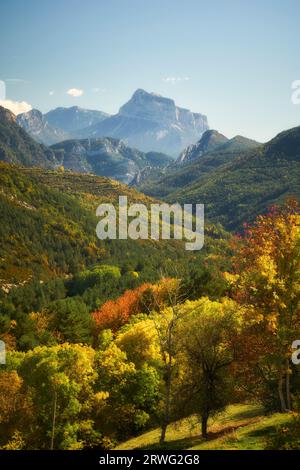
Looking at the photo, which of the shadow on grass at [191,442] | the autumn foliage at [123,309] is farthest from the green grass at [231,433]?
the autumn foliage at [123,309]

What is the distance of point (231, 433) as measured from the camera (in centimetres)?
3188

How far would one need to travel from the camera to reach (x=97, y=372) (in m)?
51.1

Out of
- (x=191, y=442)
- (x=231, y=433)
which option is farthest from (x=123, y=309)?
(x=231, y=433)

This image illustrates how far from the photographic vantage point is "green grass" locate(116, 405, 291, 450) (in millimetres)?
28156

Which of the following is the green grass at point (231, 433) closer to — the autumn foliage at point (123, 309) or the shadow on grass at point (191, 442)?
the shadow on grass at point (191, 442)

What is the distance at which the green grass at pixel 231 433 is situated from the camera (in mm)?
28156

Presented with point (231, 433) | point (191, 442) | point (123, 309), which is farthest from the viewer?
point (123, 309)

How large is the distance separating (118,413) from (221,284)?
53974 millimetres

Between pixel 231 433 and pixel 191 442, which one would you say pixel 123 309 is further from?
pixel 231 433
